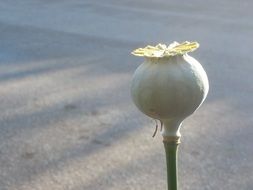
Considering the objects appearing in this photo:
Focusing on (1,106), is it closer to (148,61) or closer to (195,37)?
(195,37)

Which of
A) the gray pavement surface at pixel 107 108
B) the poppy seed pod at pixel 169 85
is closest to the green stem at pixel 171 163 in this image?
the poppy seed pod at pixel 169 85

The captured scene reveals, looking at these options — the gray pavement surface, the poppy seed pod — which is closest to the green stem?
the poppy seed pod

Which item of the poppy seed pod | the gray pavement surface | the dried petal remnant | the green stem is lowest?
the gray pavement surface

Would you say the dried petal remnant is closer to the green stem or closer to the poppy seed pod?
the poppy seed pod


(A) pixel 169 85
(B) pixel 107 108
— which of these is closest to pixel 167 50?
(A) pixel 169 85

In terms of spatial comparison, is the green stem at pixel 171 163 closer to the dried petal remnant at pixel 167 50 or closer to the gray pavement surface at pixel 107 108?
the dried petal remnant at pixel 167 50

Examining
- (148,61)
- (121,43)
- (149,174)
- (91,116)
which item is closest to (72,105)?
(91,116)
